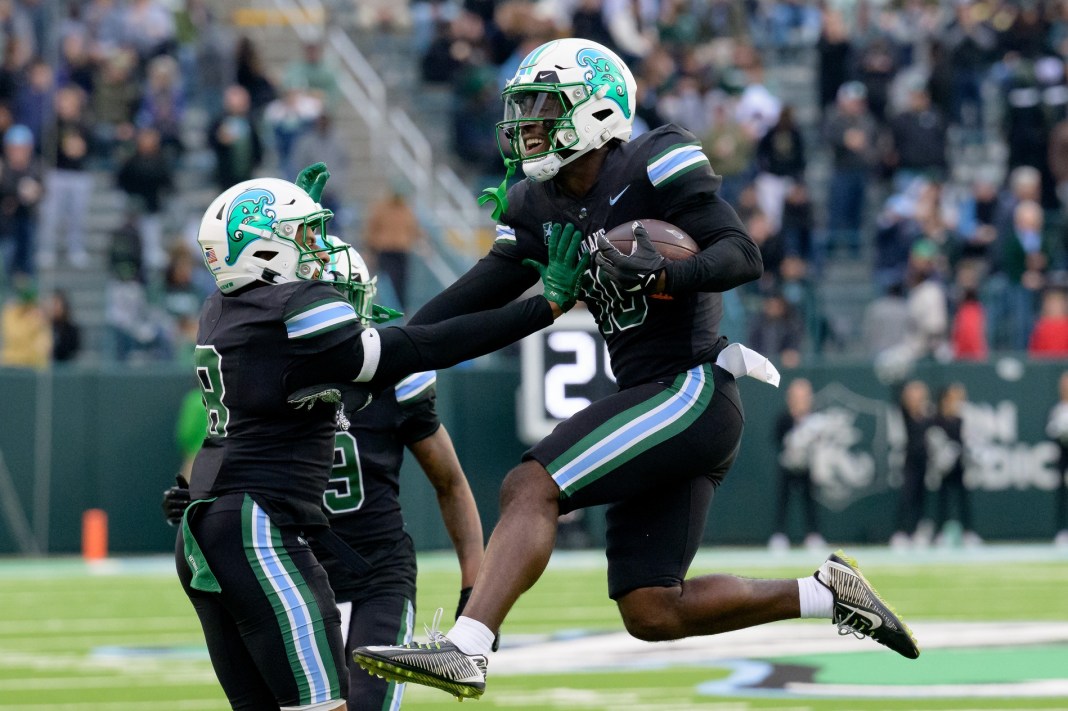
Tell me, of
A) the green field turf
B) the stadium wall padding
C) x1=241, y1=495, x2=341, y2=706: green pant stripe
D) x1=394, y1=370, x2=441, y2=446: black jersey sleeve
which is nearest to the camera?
x1=241, y1=495, x2=341, y2=706: green pant stripe

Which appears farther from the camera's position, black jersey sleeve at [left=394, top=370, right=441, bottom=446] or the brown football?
black jersey sleeve at [left=394, top=370, right=441, bottom=446]

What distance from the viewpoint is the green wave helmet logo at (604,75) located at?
208 inches

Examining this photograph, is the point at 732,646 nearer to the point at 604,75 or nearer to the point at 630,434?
the point at 630,434

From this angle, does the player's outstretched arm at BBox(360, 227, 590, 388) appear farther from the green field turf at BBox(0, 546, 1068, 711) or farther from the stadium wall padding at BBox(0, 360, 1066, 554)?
the stadium wall padding at BBox(0, 360, 1066, 554)

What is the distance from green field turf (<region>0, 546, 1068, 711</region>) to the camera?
23.1ft

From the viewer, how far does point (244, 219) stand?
4.86 metres

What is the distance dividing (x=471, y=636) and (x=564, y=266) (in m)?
1.03

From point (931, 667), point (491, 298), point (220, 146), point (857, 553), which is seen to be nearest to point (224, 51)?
point (220, 146)

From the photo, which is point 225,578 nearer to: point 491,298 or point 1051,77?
point 491,298

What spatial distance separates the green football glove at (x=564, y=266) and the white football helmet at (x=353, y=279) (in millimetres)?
573

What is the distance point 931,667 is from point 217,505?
4009 millimetres

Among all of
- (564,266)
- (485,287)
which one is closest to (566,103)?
(564,266)

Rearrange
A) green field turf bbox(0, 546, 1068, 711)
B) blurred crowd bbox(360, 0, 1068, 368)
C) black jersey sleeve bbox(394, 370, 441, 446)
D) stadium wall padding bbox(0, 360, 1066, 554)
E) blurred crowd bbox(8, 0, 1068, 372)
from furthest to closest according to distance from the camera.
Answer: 1. blurred crowd bbox(360, 0, 1068, 368)
2. blurred crowd bbox(8, 0, 1068, 372)
3. stadium wall padding bbox(0, 360, 1066, 554)
4. green field turf bbox(0, 546, 1068, 711)
5. black jersey sleeve bbox(394, 370, 441, 446)

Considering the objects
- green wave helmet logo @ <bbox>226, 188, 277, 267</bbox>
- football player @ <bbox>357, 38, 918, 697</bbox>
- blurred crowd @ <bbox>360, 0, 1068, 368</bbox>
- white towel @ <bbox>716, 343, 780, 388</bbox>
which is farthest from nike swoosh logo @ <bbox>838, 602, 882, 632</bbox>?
blurred crowd @ <bbox>360, 0, 1068, 368</bbox>
